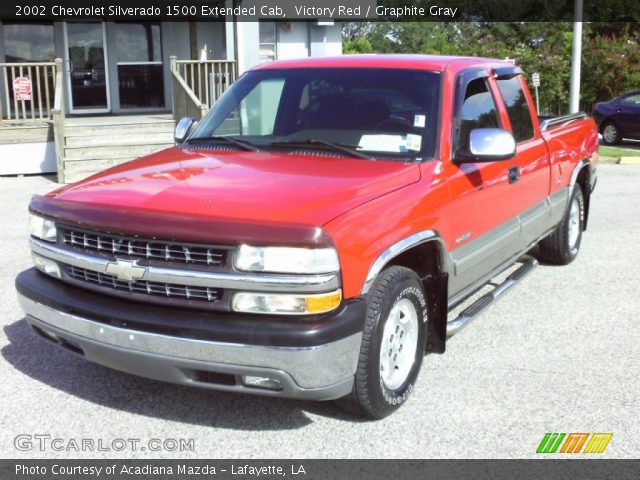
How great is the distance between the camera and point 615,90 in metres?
26.3

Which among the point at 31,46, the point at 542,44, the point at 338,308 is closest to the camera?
the point at 338,308

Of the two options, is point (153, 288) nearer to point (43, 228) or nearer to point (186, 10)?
point (43, 228)

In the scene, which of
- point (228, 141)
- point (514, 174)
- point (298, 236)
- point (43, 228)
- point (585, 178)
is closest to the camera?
point (298, 236)

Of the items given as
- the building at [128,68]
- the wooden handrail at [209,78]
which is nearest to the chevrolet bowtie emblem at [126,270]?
the building at [128,68]

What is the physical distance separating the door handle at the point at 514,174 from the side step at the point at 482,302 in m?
0.83

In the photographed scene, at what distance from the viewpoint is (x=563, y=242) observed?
6.76 metres

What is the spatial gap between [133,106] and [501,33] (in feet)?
81.2

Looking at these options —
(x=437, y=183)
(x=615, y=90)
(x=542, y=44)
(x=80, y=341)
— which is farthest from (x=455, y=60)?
(x=542, y=44)

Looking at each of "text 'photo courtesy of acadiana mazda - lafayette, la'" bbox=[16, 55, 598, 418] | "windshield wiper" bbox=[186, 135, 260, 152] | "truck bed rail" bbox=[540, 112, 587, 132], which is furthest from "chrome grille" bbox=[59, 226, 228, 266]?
"truck bed rail" bbox=[540, 112, 587, 132]

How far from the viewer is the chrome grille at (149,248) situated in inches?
126

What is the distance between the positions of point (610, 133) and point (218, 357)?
59.8 feet

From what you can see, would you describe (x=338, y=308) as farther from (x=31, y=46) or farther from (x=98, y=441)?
(x=31, y=46)

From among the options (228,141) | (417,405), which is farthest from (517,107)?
(417,405)
